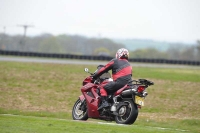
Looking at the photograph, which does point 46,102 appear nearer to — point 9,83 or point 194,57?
point 9,83

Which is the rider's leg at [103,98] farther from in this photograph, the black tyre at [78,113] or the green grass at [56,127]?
the green grass at [56,127]

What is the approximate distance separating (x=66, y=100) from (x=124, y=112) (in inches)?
435

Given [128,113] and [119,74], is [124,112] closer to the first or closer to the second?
[128,113]

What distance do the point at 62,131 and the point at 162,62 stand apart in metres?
43.9

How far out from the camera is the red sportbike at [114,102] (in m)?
15.2

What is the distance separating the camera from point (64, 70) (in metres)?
37.1

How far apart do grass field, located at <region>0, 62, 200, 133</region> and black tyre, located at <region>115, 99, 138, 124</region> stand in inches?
23.3

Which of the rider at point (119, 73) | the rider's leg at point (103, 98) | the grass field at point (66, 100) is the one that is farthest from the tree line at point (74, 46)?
the rider at point (119, 73)

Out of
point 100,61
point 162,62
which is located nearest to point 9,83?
point 100,61

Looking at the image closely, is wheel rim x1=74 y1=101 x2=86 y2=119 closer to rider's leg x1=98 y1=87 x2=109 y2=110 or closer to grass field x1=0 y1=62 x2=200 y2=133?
grass field x1=0 y1=62 x2=200 y2=133

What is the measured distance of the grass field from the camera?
13.8 metres

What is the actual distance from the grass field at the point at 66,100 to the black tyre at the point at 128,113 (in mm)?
592

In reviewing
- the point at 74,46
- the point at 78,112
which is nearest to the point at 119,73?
the point at 78,112

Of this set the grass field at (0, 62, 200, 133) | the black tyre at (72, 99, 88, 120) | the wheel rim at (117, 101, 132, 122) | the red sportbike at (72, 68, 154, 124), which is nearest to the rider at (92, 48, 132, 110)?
the red sportbike at (72, 68, 154, 124)
